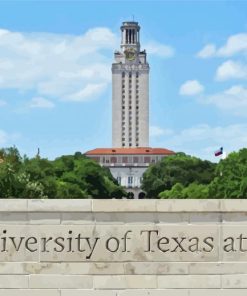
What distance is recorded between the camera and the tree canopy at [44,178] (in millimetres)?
46531

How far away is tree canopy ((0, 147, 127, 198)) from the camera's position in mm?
46531

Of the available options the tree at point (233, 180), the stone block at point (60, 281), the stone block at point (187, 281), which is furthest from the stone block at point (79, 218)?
the tree at point (233, 180)

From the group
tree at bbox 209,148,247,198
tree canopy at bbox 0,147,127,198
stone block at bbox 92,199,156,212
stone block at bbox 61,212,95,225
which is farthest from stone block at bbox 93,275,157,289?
tree at bbox 209,148,247,198

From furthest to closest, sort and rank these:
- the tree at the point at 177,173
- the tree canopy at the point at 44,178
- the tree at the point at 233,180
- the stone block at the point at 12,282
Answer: the tree at the point at 177,173, the tree at the point at 233,180, the tree canopy at the point at 44,178, the stone block at the point at 12,282

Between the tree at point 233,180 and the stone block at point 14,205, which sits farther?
the tree at point 233,180

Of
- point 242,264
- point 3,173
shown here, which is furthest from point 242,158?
point 242,264

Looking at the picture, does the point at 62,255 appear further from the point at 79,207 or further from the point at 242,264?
the point at 242,264

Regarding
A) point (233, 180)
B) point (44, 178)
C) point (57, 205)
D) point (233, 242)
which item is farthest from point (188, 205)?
point (44, 178)

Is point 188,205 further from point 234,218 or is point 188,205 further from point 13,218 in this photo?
point 13,218

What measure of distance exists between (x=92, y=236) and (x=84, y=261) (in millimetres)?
414

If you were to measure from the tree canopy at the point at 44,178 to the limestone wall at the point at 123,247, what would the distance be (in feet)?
100

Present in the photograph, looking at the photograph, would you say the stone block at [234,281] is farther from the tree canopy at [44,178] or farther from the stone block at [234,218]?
the tree canopy at [44,178]

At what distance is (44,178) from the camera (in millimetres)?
65438

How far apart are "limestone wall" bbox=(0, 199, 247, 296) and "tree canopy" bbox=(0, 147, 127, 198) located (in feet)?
100
